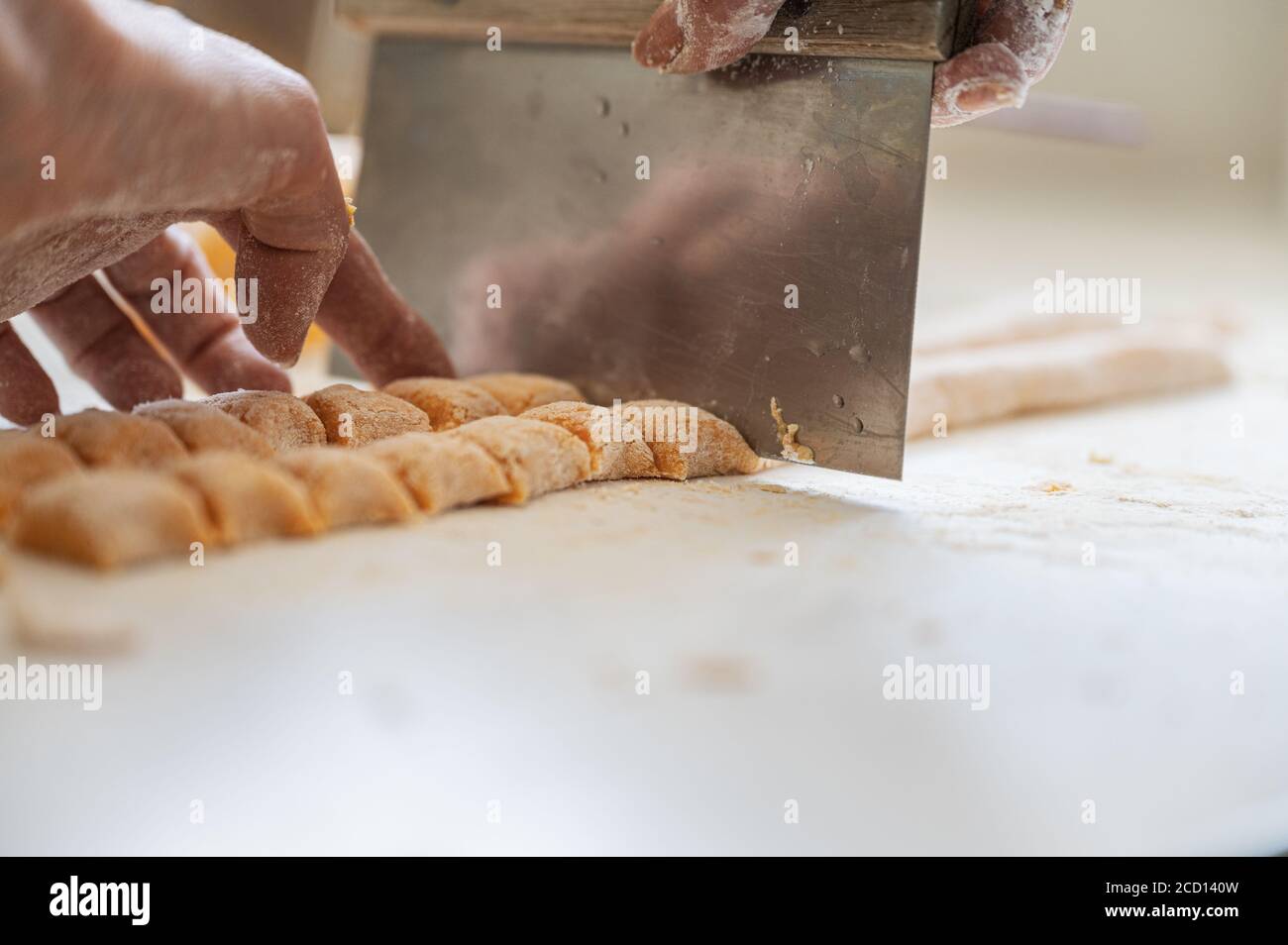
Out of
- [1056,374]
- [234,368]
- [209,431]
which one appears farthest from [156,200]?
[1056,374]

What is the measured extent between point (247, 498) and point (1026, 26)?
1644mm

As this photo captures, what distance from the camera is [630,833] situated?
1.13 m

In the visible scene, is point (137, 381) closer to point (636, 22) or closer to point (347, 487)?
point (347, 487)

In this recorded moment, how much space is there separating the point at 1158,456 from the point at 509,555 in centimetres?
197

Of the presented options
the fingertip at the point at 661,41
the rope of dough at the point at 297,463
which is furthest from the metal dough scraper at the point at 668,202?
the rope of dough at the point at 297,463

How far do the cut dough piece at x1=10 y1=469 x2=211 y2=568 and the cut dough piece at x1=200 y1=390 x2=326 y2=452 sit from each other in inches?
18.6

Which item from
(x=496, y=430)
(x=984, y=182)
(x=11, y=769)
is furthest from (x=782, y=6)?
(x=984, y=182)

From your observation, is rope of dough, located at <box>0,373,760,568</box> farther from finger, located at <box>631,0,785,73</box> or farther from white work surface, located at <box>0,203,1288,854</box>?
finger, located at <box>631,0,785,73</box>

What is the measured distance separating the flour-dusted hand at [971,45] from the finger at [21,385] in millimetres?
1482

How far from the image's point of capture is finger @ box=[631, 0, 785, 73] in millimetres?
2090

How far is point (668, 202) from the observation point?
2465mm

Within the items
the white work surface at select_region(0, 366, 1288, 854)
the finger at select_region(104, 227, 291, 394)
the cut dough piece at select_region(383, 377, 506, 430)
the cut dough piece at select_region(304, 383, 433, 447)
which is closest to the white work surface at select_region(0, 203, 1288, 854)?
the white work surface at select_region(0, 366, 1288, 854)

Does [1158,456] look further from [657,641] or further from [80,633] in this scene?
[80,633]

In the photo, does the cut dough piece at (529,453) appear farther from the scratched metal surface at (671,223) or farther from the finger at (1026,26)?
the finger at (1026,26)
